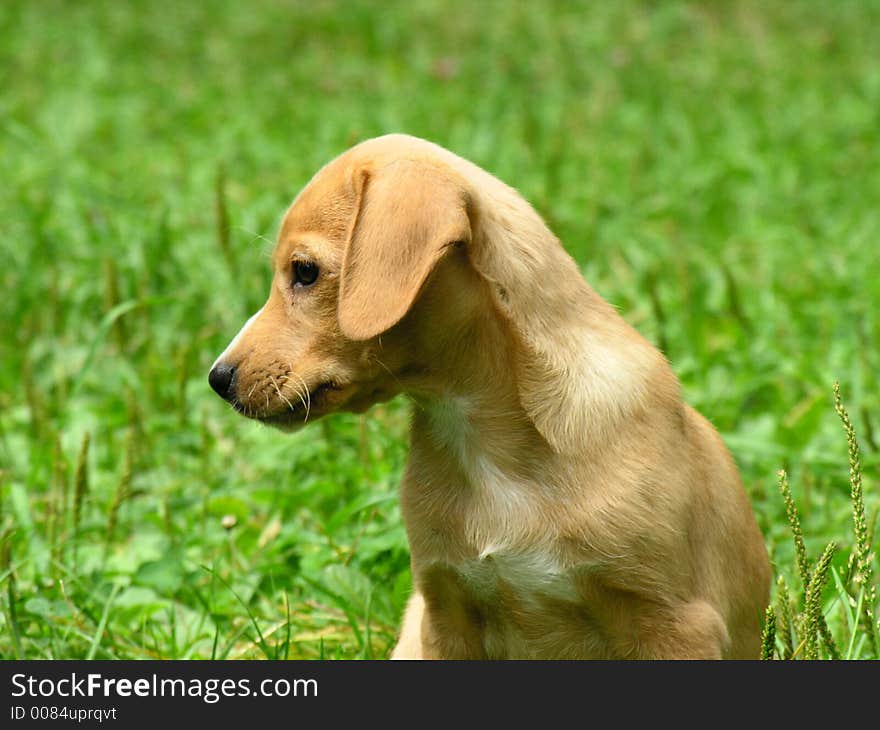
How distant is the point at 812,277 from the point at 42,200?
149 inches

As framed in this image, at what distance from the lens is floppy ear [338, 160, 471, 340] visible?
3131mm

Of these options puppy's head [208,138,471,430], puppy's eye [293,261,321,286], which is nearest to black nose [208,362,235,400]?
puppy's head [208,138,471,430]

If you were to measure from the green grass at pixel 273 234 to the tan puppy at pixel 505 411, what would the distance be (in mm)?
403

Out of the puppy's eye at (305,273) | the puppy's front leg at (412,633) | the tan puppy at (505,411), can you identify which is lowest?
the puppy's front leg at (412,633)

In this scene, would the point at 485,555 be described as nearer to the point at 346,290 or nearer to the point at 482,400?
the point at 482,400

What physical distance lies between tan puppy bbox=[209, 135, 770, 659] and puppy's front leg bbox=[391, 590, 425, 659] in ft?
0.50

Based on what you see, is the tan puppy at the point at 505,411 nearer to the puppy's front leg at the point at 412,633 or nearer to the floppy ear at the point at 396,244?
the floppy ear at the point at 396,244

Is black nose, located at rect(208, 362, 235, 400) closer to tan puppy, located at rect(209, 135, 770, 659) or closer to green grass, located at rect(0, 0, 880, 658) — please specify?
tan puppy, located at rect(209, 135, 770, 659)

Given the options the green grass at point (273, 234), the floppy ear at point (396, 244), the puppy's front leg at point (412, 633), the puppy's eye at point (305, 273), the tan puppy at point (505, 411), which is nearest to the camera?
the floppy ear at point (396, 244)

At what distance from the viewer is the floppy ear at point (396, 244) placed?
313cm

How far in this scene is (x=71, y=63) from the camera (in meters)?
11.2

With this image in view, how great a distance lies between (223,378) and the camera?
3.47 metres

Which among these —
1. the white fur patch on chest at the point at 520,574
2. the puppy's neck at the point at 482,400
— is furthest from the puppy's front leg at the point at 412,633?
the puppy's neck at the point at 482,400
